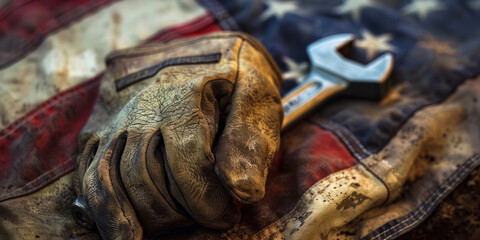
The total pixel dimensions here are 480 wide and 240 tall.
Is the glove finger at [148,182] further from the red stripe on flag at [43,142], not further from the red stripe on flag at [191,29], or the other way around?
the red stripe on flag at [191,29]

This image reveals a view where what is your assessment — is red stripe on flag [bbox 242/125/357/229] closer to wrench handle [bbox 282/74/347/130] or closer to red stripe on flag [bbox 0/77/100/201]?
wrench handle [bbox 282/74/347/130]

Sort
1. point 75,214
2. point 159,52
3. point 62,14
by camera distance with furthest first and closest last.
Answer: point 62,14 < point 159,52 < point 75,214

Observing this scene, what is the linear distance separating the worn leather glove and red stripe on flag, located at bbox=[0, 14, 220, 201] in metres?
0.15

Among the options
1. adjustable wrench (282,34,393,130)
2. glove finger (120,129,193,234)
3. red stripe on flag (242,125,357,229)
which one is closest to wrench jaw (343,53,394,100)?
adjustable wrench (282,34,393,130)

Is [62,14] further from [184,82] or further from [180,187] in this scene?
[180,187]

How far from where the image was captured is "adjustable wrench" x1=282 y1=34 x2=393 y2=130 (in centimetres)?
150

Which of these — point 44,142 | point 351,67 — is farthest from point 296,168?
point 44,142

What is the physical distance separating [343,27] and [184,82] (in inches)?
40.0

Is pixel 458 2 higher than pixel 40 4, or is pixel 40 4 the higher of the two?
pixel 40 4

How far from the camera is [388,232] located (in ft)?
3.80

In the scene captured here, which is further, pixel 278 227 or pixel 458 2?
pixel 458 2

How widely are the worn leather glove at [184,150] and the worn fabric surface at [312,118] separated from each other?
12 cm

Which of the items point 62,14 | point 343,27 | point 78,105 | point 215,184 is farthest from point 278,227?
point 62,14

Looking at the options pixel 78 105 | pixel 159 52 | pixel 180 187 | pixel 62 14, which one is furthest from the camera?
pixel 62 14
